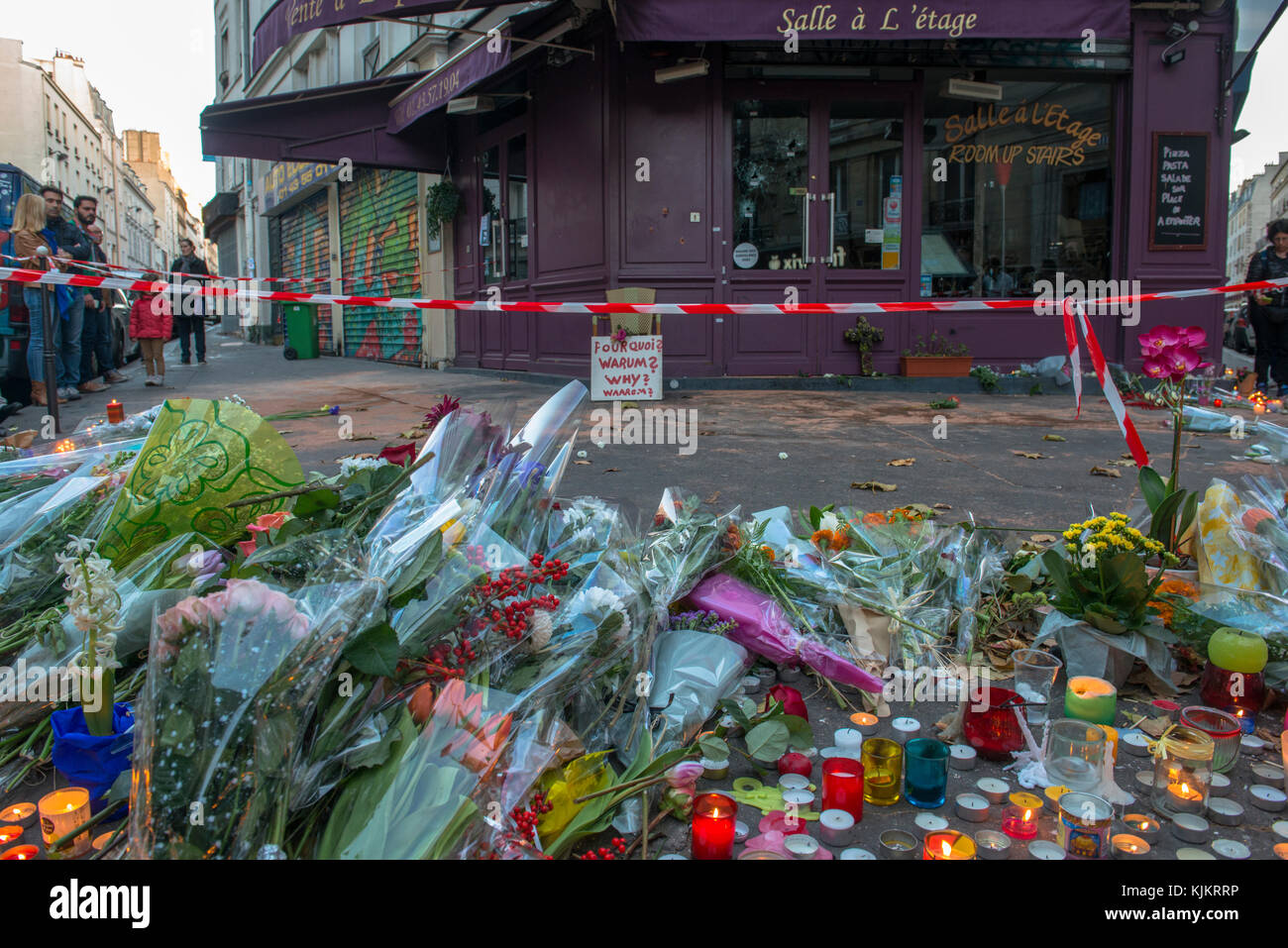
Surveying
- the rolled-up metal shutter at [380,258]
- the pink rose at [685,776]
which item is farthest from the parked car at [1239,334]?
the pink rose at [685,776]

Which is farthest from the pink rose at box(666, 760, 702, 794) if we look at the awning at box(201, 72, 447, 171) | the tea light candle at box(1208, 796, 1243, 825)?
the awning at box(201, 72, 447, 171)

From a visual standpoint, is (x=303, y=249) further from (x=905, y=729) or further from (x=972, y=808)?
(x=972, y=808)

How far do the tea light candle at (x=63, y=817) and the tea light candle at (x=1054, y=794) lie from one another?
1.99 m

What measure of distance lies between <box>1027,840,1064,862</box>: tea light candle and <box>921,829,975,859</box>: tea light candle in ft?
0.37

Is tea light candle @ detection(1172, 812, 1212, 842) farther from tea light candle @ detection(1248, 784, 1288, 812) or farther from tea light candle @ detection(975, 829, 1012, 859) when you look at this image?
tea light candle @ detection(975, 829, 1012, 859)

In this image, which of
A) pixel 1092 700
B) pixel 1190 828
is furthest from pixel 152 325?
pixel 1190 828

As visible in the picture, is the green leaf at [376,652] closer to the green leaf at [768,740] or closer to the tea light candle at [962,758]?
the green leaf at [768,740]

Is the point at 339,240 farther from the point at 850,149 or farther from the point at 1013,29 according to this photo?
the point at 1013,29

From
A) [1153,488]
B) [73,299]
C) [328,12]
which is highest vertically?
[328,12]

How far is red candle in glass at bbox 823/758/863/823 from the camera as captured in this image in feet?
6.27

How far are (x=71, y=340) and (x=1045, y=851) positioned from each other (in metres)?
9.55

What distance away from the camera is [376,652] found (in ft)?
5.77

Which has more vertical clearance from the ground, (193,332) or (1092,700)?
(193,332)
